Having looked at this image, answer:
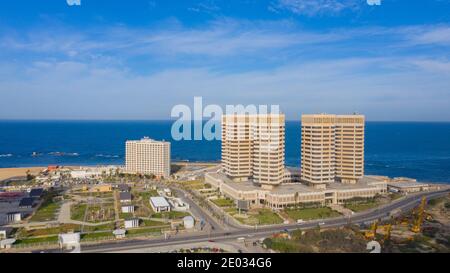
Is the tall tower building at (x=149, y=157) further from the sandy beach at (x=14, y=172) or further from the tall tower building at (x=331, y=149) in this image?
the tall tower building at (x=331, y=149)

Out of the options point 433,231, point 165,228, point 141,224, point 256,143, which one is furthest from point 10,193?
point 433,231

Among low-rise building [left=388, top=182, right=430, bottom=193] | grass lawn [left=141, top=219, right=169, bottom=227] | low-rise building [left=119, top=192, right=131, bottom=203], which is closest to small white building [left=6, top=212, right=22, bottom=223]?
low-rise building [left=119, top=192, right=131, bottom=203]

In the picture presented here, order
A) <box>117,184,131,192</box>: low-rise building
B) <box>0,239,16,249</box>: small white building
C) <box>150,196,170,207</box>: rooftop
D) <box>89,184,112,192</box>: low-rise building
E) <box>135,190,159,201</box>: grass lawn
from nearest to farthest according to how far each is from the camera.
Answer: <box>0,239,16,249</box>: small white building → <box>150,196,170,207</box>: rooftop → <box>135,190,159,201</box>: grass lawn → <box>117,184,131,192</box>: low-rise building → <box>89,184,112,192</box>: low-rise building

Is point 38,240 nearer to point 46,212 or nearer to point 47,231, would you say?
point 47,231

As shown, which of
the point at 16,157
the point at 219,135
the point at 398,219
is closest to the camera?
the point at 398,219

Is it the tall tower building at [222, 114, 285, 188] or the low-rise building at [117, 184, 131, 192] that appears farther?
the low-rise building at [117, 184, 131, 192]

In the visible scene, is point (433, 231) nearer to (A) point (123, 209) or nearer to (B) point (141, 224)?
(B) point (141, 224)

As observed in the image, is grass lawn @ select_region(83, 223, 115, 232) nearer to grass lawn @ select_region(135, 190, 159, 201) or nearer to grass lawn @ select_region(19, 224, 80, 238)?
grass lawn @ select_region(19, 224, 80, 238)
